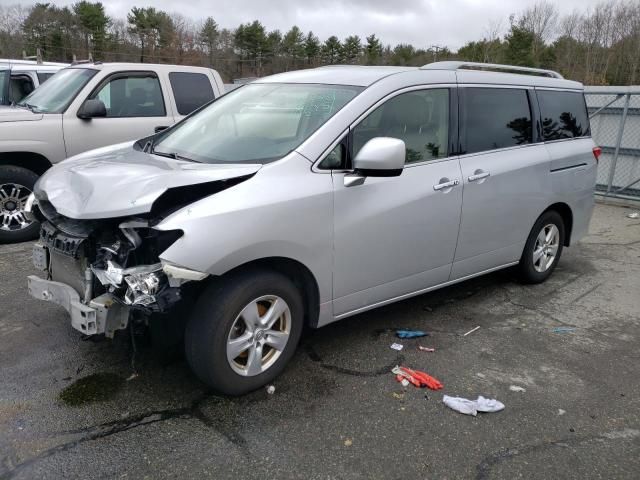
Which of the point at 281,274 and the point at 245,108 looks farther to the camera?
the point at 245,108

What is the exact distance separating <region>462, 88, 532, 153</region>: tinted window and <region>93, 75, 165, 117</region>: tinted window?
418cm

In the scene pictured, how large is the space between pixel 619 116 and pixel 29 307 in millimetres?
9862

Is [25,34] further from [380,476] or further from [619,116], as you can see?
[380,476]

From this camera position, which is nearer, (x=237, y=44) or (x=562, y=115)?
(x=562, y=115)

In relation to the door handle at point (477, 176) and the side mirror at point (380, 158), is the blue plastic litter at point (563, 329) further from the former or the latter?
the side mirror at point (380, 158)

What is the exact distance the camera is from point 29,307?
4328 mm

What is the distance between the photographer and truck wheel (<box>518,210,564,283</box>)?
495 cm

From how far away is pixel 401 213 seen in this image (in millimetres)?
3553

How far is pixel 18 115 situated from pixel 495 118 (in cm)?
504

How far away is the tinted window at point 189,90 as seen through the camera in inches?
273


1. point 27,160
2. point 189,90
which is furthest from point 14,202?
point 189,90

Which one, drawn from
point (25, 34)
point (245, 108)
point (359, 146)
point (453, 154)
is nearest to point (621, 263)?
point (453, 154)

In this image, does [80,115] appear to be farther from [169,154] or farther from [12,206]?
[169,154]

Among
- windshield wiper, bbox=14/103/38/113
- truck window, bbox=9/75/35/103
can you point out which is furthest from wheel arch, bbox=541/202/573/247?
truck window, bbox=9/75/35/103
